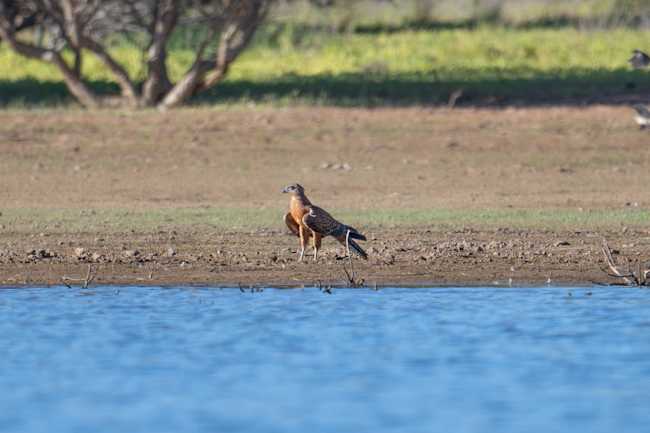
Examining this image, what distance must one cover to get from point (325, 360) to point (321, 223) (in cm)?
231

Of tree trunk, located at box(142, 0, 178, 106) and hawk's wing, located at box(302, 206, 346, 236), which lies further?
tree trunk, located at box(142, 0, 178, 106)

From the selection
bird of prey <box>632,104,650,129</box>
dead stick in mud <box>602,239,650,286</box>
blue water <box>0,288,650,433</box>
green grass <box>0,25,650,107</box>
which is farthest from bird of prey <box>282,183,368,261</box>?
green grass <box>0,25,650,107</box>

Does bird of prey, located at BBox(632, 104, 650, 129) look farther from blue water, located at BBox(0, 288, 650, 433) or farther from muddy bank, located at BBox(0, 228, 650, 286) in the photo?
blue water, located at BBox(0, 288, 650, 433)

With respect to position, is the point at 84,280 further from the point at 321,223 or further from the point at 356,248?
the point at 356,248

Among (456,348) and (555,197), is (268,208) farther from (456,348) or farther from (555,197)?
(456,348)

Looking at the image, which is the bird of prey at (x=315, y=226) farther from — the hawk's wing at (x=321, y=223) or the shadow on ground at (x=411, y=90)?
the shadow on ground at (x=411, y=90)

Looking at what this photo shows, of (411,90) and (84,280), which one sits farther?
(411,90)

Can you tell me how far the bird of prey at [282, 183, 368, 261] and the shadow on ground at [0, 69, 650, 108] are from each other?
30.8 feet

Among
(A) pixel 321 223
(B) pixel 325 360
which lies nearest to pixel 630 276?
(A) pixel 321 223

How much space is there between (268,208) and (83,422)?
7133 mm

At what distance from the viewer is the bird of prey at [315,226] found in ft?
36.0

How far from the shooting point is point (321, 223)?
36.0 feet

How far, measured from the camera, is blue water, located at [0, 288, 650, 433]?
24.6 ft

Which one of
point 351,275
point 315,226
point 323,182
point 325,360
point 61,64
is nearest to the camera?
point 325,360
